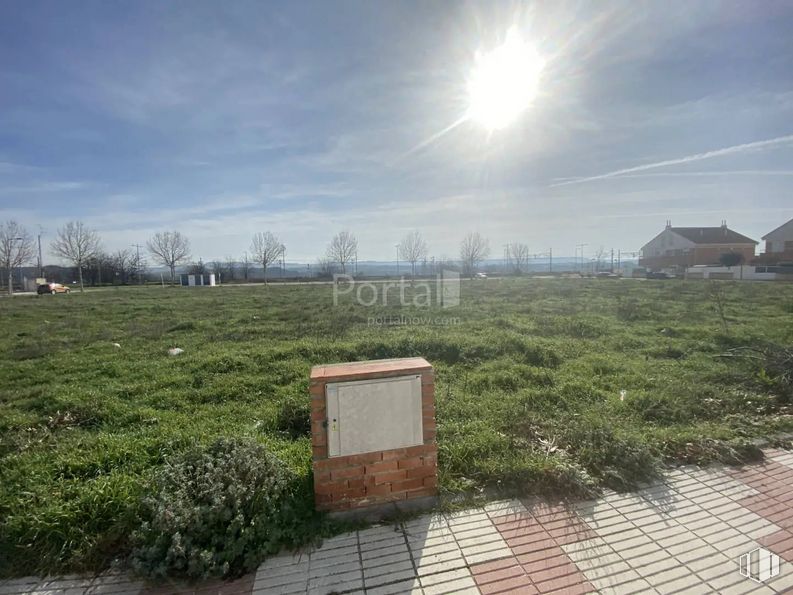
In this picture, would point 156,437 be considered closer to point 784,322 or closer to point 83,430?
point 83,430

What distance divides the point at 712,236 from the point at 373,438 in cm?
5241

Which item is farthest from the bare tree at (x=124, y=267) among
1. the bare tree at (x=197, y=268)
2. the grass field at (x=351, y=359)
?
the grass field at (x=351, y=359)

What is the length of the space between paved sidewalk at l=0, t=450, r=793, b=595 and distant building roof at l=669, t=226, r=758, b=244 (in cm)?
4899

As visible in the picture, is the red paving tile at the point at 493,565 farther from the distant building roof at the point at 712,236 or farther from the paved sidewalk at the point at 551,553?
the distant building roof at the point at 712,236

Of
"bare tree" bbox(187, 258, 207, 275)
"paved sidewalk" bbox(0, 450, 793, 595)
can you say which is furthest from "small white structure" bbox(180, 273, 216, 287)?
"paved sidewalk" bbox(0, 450, 793, 595)

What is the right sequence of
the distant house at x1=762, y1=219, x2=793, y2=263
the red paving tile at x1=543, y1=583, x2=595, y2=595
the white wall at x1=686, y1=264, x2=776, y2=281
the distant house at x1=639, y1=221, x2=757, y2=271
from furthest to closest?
the distant house at x1=639, y1=221, x2=757, y2=271 < the distant house at x1=762, y1=219, x2=793, y2=263 < the white wall at x1=686, y1=264, x2=776, y2=281 < the red paving tile at x1=543, y1=583, x2=595, y2=595

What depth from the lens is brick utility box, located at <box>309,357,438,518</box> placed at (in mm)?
2230

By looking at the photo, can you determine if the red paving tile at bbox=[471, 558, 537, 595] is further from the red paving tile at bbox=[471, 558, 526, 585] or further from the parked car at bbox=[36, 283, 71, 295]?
the parked car at bbox=[36, 283, 71, 295]

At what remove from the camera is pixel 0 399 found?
4492 mm

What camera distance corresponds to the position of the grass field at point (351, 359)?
244 centimetres

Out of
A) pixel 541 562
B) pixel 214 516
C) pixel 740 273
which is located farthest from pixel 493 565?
pixel 740 273

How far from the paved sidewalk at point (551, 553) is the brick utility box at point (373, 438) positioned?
18cm

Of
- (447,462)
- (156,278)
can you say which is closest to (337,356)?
(447,462)

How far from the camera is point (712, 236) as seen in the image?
4106cm
